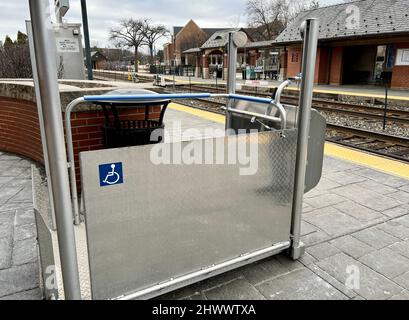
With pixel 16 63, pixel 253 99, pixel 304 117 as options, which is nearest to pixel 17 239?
pixel 253 99

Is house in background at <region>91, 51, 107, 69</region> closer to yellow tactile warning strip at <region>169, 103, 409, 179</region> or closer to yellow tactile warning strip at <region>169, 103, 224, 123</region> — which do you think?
yellow tactile warning strip at <region>169, 103, 224, 123</region>

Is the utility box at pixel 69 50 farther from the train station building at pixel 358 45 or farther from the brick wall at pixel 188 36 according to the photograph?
the brick wall at pixel 188 36

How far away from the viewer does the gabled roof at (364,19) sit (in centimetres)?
1975

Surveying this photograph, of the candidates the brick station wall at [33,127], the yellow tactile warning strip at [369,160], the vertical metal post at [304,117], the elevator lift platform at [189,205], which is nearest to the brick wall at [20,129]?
the brick station wall at [33,127]

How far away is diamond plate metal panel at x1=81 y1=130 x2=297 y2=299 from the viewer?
200cm

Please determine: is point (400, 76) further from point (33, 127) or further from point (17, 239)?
point (17, 239)

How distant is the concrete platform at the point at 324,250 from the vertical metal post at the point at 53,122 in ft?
2.77

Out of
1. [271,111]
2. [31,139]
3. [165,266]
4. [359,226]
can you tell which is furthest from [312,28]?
[31,139]

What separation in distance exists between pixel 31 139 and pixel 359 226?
4.44 m

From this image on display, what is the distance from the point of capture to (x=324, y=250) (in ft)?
10.2

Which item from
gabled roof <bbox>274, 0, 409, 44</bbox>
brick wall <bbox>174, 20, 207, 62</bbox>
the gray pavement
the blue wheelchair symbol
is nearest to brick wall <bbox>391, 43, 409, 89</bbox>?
gabled roof <bbox>274, 0, 409, 44</bbox>

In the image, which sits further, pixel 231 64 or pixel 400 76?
pixel 400 76

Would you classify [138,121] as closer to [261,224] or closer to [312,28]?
[261,224]

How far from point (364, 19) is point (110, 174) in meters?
24.4
